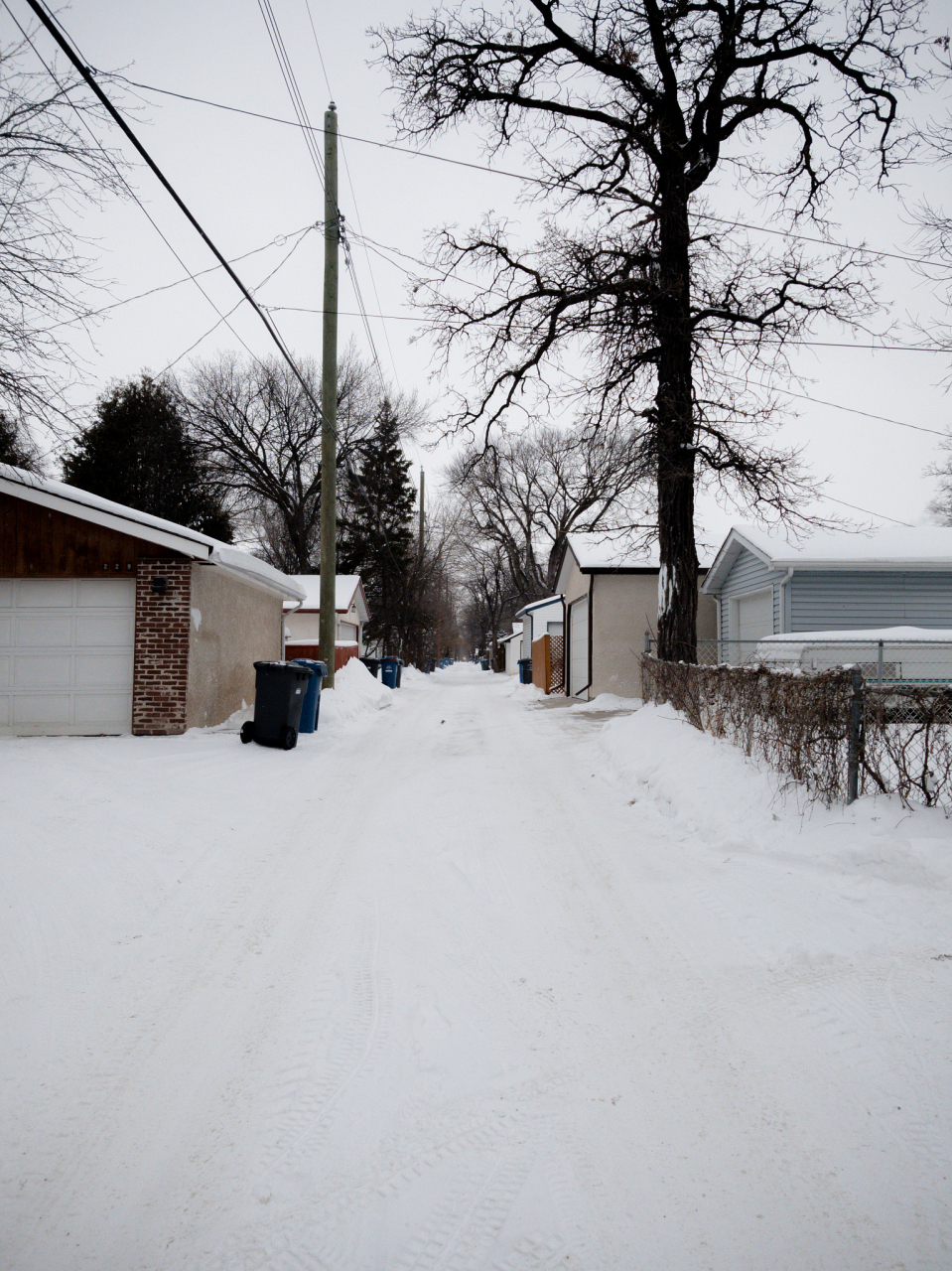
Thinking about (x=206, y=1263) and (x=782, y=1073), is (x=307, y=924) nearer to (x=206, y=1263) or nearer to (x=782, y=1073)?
(x=206, y=1263)

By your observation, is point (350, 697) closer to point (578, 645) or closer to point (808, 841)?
point (578, 645)

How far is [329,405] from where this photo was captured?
43.5 ft

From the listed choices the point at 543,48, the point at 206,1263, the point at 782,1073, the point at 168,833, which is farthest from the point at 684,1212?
the point at 543,48

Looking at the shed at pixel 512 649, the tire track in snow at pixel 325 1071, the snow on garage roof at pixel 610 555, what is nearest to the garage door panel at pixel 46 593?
the tire track in snow at pixel 325 1071

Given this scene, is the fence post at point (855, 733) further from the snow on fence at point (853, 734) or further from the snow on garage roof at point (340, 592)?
the snow on garage roof at point (340, 592)

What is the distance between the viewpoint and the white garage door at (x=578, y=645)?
19.3m

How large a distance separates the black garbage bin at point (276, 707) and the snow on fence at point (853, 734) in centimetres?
626

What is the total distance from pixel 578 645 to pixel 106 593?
1312cm

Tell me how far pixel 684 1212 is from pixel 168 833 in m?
4.65

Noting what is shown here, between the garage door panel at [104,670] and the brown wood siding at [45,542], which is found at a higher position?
the brown wood siding at [45,542]

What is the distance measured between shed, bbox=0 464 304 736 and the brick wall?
0.01m

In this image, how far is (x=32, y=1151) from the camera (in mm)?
2311

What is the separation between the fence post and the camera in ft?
16.8

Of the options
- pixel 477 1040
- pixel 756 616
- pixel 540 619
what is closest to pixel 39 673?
pixel 477 1040
